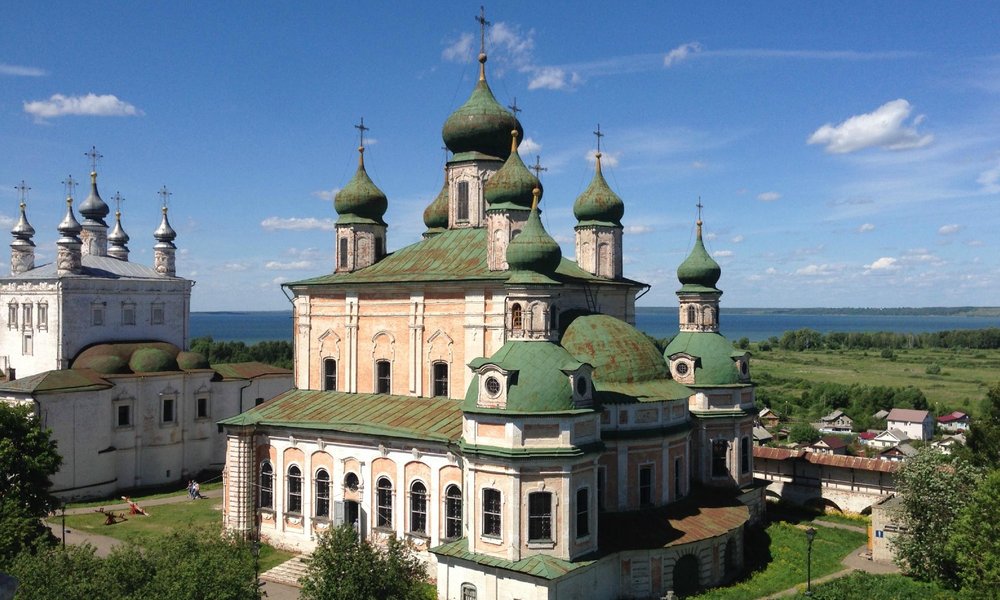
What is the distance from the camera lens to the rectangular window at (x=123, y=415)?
120 feet

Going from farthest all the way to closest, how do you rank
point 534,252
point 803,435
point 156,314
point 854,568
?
point 803,435 → point 156,314 → point 854,568 → point 534,252

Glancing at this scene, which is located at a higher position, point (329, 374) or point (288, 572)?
point (329, 374)

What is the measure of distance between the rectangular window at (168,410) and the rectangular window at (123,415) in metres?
1.70

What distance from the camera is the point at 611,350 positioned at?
82.2 feet

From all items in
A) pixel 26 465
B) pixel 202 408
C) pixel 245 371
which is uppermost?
pixel 245 371

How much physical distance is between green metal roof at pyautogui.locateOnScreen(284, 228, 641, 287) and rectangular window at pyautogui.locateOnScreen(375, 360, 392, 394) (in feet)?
9.77

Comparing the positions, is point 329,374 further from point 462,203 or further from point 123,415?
point 123,415

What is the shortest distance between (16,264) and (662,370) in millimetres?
36073

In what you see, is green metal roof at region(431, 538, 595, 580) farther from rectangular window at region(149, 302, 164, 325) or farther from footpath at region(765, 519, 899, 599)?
rectangular window at region(149, 302, 164, 325)

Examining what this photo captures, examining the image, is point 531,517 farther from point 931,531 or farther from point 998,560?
point 931,531

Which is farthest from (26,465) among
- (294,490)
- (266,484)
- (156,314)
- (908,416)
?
(908,416)

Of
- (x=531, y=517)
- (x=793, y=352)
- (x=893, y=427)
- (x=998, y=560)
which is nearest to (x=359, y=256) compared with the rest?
(x=531, y=517)

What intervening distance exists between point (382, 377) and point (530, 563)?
10.6 m

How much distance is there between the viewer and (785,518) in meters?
33.0
